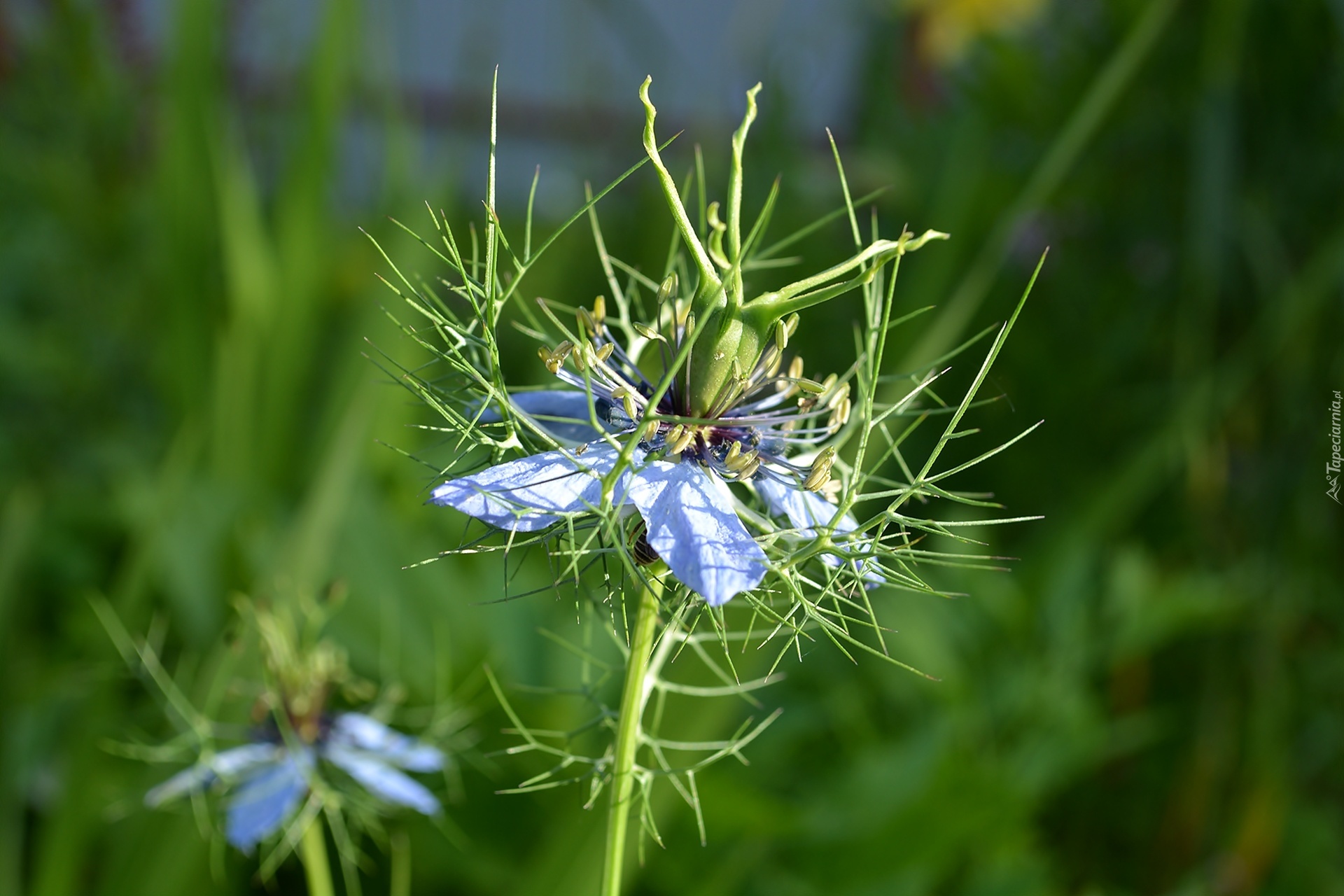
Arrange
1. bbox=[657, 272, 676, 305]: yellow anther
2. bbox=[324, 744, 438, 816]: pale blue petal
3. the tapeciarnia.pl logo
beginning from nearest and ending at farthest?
bbox=[657, 272, 676, 305]: yellow anther
bbox=[324, 744, 438, 816]: pale blue petal
the tapeciarnia.pl logo

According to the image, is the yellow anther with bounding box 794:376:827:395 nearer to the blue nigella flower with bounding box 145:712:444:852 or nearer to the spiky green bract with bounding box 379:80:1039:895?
the spiky green bract with bounding box 379:80:1039:895

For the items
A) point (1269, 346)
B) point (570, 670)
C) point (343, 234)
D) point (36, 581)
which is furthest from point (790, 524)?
point (343, 234)

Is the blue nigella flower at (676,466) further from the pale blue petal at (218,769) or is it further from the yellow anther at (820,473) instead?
the pale blue petal at (218,769)

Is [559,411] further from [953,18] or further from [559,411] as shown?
[953,18]

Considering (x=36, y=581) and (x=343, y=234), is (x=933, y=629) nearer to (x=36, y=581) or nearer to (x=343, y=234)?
(x=36, y=581)

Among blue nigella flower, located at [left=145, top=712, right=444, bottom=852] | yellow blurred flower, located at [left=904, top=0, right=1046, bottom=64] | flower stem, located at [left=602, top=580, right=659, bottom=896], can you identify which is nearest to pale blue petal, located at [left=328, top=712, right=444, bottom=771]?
blue nigella flower, located at [left=145, top=712, right=444, bottom=852]
